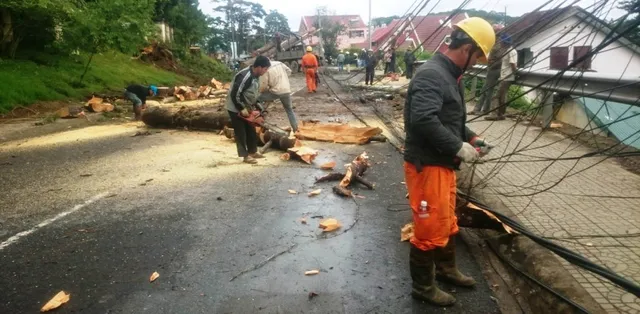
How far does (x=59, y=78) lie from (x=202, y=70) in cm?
1498

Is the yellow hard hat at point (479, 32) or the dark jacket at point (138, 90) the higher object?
the yellow hard hat at point (479, 32)

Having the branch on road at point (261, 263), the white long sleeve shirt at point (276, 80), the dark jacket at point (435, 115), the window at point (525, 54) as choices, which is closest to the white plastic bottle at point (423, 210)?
the dark jacket at point (435, 115)

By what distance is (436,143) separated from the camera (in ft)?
9.41

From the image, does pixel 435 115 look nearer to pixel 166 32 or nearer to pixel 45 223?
pixel 45 223

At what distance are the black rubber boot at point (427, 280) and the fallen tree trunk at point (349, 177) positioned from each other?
95.8 inches

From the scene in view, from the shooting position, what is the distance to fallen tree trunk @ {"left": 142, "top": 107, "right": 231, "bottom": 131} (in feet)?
33.9

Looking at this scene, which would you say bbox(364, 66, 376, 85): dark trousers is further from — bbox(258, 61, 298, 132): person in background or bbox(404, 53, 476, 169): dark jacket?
bbox(404, 53, 476, 169): dark jacket

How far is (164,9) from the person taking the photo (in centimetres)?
2912

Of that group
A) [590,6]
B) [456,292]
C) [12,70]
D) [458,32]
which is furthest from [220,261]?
[12,70]

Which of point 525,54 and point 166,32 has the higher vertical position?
point 166,32

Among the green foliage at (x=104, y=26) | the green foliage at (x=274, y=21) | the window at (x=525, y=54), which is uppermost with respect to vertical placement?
the green foliage at (x=274, y=21)

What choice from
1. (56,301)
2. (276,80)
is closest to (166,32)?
(276,80)

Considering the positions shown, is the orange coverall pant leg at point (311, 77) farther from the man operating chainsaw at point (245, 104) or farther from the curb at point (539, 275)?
the curb at point (539, 275)

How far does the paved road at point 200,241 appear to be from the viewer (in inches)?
128
